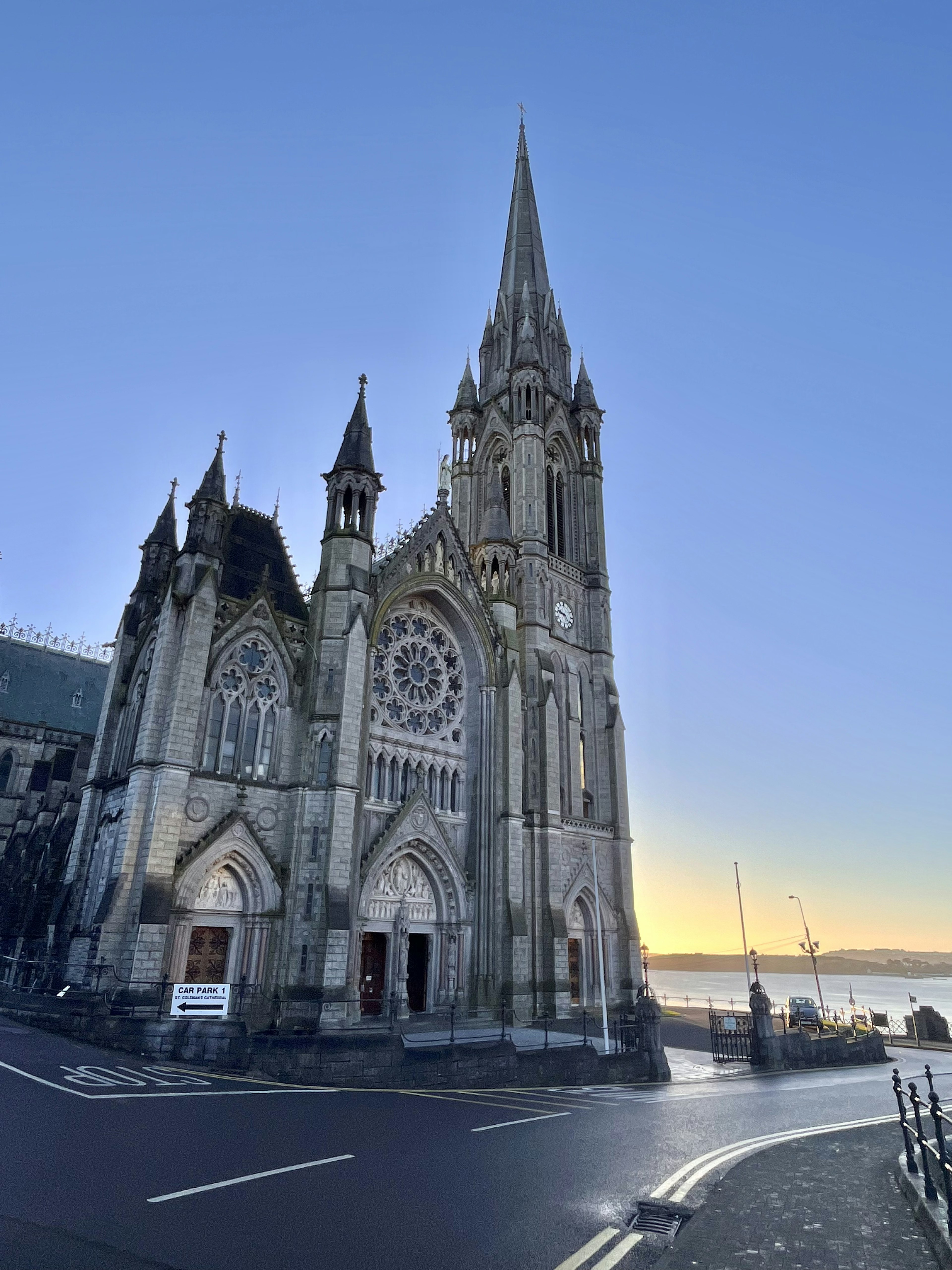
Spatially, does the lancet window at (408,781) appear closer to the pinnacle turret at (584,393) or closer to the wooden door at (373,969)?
the wooden door at (373,969)

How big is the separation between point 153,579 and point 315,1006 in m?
18.1

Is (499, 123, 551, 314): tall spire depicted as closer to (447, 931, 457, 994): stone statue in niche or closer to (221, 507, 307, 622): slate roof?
(221, 507, 307, 622): slate roof

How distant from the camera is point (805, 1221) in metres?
8.11

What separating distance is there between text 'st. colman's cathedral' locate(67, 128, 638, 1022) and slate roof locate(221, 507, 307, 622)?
14 centimetres

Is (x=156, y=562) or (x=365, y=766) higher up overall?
(x=156, y=562)

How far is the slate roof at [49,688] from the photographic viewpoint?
4781cm

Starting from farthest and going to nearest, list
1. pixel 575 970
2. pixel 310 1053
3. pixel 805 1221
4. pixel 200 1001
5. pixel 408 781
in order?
pixel 575 970, pixel 408 781, pixel 200 1001, pixel 310 1053, pixel 805 1221

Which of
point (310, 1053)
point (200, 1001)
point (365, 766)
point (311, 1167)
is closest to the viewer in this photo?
point (311, 1167)

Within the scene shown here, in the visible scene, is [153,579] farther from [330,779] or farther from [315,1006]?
[315,1006]

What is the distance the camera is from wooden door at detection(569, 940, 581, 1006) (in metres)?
35.5

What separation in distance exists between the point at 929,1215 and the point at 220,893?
22815 millimetres

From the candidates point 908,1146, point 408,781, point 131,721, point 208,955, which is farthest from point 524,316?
point 908,1146

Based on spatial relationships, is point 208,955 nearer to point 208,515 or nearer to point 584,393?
point 208,515

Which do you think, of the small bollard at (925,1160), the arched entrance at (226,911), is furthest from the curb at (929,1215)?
the arched entrance at (226,911)
